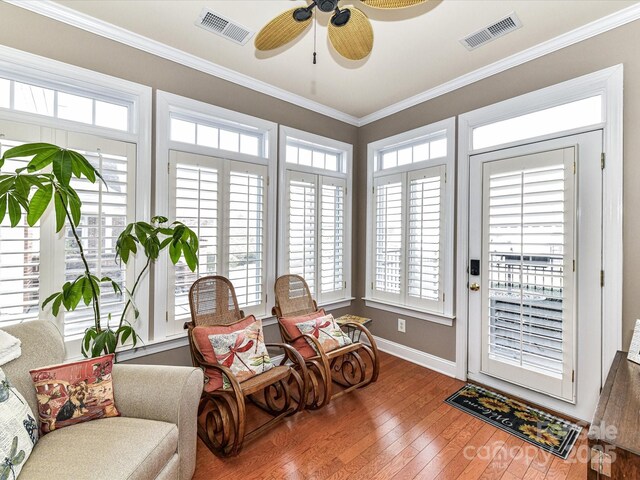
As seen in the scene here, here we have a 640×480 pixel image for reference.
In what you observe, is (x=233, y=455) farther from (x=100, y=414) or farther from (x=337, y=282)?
(x=337, y=282)

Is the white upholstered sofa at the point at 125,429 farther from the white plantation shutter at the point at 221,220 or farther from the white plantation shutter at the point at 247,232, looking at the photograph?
the white plantation shutter at the point at 247,232

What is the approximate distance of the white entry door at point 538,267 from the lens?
7.45 ft

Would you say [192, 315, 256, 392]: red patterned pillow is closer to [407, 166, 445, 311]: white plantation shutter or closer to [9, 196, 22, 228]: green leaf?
[9, 196, 22, 228]: green leaf

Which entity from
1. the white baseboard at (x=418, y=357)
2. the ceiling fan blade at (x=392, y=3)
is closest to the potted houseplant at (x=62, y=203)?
the ceiling fan blade at (x=392, y=3)

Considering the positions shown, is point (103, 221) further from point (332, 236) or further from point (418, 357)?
point (418, 357)

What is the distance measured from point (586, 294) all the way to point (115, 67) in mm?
3856

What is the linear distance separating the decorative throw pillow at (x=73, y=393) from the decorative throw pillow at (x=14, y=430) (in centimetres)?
8

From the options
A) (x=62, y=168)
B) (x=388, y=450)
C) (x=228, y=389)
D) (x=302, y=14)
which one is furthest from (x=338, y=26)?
(x=388, y=450)

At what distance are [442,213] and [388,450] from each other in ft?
6.94

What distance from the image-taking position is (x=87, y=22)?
2.18m

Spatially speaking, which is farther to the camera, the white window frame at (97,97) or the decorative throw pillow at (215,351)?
the decorative throw pillow at (215,351)

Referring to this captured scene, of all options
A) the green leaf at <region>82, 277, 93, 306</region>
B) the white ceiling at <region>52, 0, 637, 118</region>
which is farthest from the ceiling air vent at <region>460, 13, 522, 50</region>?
the green leaf at <region>82, 277, 93, 306</region>

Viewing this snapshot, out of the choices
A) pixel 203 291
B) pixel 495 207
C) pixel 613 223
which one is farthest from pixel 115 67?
pixel 613 223

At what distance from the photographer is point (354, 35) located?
1.63 meters
